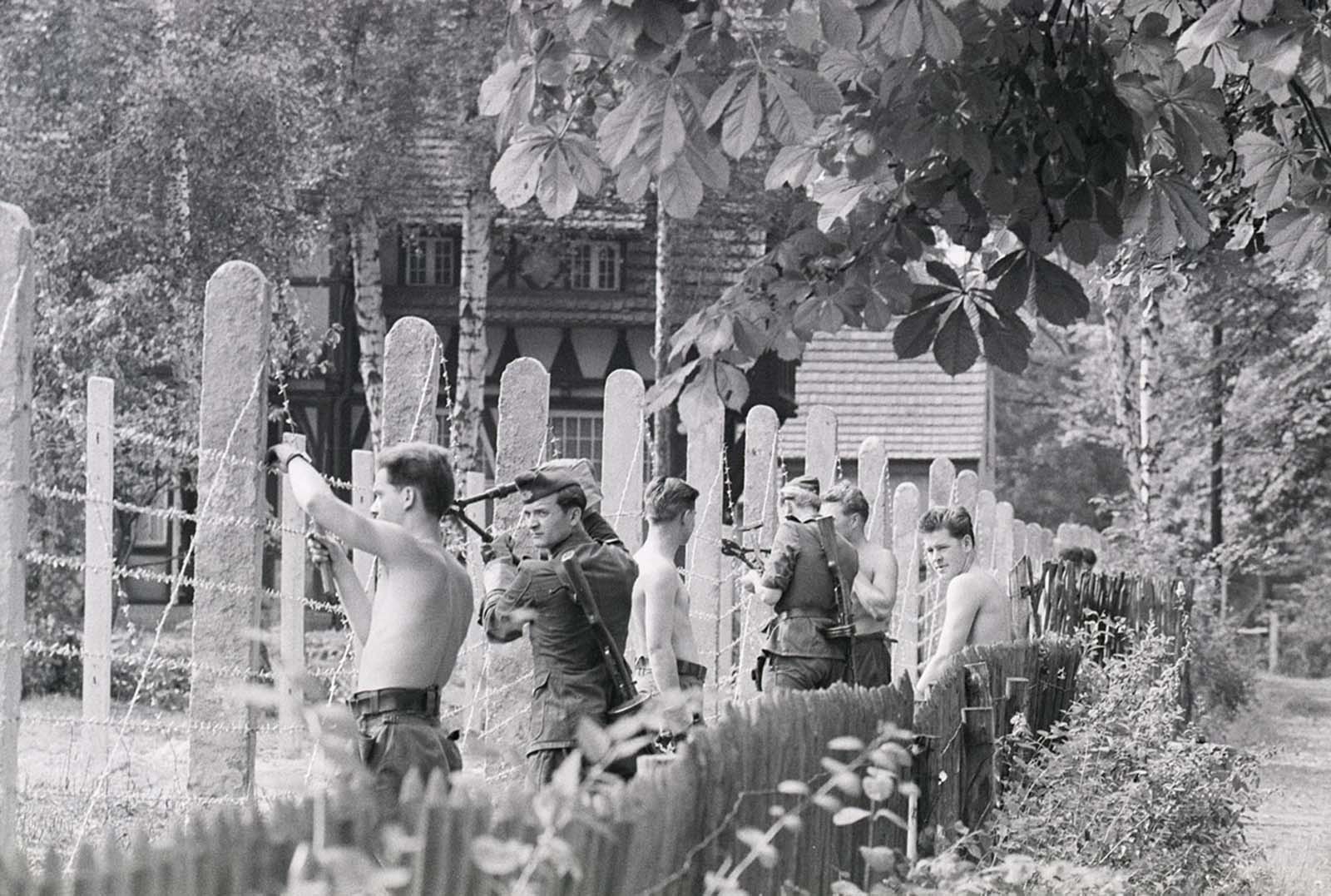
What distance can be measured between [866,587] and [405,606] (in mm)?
5051

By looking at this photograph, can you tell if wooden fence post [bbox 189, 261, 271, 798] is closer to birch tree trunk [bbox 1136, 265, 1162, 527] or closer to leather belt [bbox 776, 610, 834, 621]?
leather belt [bbox 776, 610, 834, 621]

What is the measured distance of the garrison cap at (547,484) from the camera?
7.11 meters

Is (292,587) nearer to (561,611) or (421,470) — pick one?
(561,611)

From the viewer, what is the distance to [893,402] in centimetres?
3819

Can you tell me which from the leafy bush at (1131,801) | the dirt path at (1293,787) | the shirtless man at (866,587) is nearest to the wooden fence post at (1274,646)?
the dirt path at (1293,787)

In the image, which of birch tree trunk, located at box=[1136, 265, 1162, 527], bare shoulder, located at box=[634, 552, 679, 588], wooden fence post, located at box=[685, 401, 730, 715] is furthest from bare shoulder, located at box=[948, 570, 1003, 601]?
birch tree trunk, located at box=[1136, 265, 1162, 527]

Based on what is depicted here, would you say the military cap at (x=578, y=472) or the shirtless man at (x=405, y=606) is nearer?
the shirtless man at (x=405, y=606)

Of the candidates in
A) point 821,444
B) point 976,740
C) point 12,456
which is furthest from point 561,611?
point 821,444

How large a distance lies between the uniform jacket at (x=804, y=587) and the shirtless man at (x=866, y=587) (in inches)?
5.5

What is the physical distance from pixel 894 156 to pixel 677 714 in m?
1.78

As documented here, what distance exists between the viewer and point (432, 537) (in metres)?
6.20

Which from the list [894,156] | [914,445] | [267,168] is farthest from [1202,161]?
[914,445]

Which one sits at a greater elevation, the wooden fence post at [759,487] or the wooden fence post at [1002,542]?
the wooden fence post at [759,487]

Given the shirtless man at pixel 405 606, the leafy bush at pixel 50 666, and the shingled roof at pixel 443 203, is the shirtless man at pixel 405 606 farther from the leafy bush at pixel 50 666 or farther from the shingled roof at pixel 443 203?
the shingled roof at pixel 443 203
